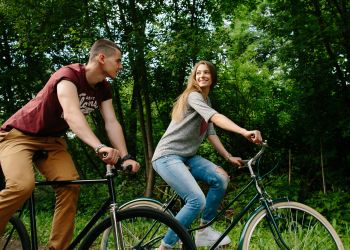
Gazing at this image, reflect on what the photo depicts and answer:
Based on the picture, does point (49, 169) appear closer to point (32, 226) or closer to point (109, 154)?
point (32, 226)

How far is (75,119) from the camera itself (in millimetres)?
2861

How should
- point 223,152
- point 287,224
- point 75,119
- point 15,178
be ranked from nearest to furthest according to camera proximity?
point 75,119 < point 15,178 < point 287,224 < point 223,152

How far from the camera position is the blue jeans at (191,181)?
3512 mm

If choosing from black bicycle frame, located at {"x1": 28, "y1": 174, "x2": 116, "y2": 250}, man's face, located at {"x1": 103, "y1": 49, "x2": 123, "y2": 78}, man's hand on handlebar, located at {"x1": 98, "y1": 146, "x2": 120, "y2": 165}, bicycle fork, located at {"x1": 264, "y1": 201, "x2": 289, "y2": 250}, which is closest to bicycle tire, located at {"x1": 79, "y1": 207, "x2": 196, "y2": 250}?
black bicycle frame, located at {"x1": 28, "y1": 174, "x2": 116, "y2": 250}

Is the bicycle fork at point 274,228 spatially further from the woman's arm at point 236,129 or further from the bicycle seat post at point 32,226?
the bicycle seat post at point 32,226

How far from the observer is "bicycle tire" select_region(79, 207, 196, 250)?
273 centimetres

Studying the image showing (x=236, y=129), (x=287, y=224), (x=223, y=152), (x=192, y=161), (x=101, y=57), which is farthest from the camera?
(x=223, y=152)

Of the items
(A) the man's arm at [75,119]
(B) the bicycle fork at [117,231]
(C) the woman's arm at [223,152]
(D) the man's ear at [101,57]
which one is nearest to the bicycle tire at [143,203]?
(C) the woman's arm at [223,152]

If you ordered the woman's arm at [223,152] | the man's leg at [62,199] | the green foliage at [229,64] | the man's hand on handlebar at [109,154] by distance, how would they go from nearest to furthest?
the man's hand on handlebar at [109,154] < the man's leg at [62,199] < the woman's arm at [223,152] < the green foliage at [229,64]

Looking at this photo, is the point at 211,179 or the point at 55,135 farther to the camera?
the point at 211,179

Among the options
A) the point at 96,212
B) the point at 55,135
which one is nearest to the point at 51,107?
the point at 55,135

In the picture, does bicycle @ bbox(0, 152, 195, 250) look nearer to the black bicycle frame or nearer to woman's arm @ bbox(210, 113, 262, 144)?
the black bicycle frame

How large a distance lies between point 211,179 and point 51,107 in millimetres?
1457

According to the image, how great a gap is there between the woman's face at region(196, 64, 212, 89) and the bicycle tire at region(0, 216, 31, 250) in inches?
74.6
